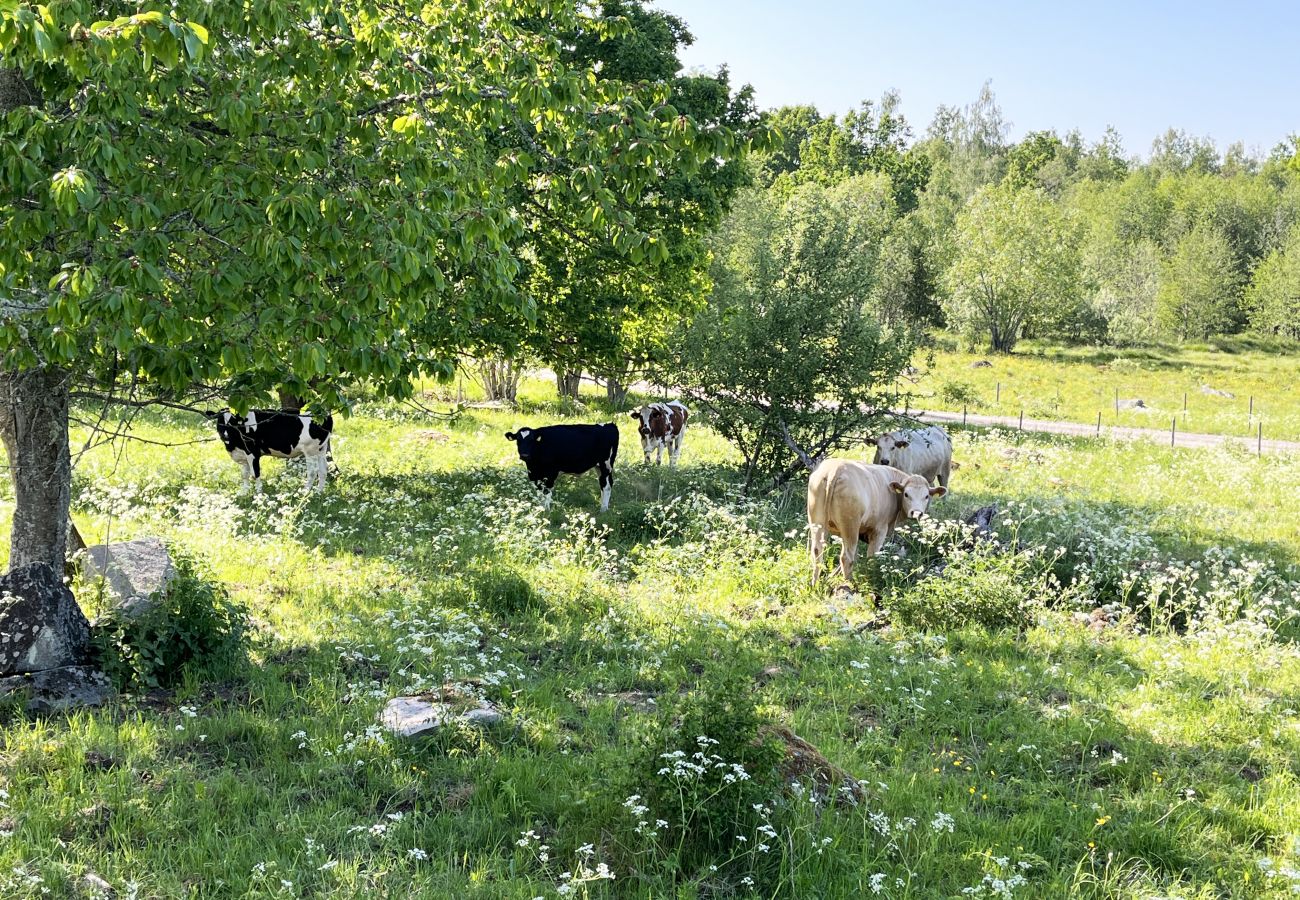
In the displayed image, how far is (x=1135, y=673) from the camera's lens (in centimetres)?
948

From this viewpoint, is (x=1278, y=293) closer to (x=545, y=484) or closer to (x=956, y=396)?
(x=956, y=396)

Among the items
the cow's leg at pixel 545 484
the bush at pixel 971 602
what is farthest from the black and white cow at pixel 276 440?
the bush at pixel 971 602

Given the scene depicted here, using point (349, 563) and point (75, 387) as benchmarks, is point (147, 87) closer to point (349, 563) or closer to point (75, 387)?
point (75, 387)

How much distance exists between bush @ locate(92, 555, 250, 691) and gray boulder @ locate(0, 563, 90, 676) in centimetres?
29

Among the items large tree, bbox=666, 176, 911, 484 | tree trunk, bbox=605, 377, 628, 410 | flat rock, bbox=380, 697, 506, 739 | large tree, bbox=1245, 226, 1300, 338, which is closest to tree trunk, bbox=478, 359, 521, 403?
tree trunk, bbox=605, 377, 628, 410

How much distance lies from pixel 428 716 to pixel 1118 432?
33926 millimetres

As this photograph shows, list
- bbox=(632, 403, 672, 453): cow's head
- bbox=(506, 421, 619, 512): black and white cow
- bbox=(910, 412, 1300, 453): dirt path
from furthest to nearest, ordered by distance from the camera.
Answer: bbox=(910, 412, 1300, 453): dirt path, bbox=(632, 403, 672, 453): cow's head, bbox=(506, 421, 619, 512): black and white cow

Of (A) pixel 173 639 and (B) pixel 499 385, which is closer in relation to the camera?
(A) pixel 173 639

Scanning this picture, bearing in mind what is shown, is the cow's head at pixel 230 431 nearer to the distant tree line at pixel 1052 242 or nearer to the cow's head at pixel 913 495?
the cow's head at pixel 913 495

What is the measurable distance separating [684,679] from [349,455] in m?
14.3

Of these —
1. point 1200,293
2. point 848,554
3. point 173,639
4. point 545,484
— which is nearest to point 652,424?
point 545,484

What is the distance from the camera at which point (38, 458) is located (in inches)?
357

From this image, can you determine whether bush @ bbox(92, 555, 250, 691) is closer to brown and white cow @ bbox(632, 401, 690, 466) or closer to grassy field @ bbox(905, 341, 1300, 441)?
brown and white cow @ bbox(632, 401, 690, 466)

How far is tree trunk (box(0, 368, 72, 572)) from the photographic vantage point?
8.85m
